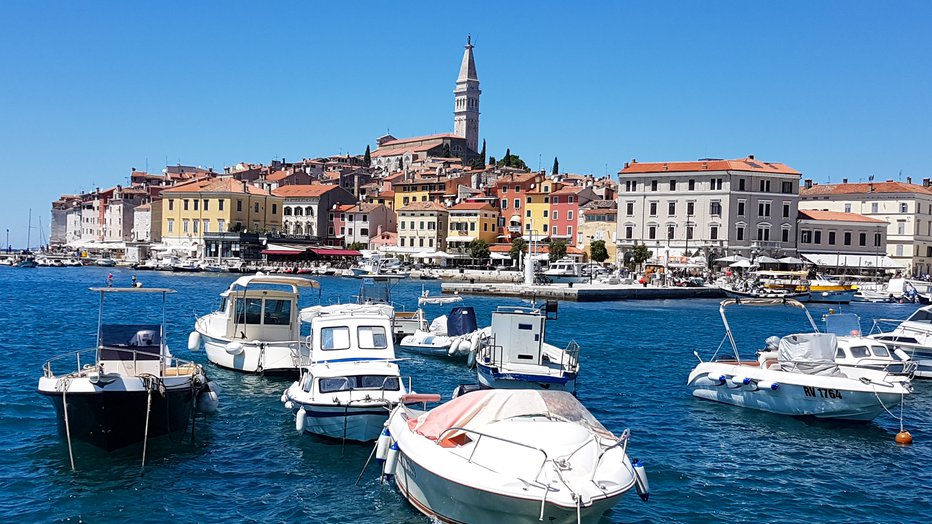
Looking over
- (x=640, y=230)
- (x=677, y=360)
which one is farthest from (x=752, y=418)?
(x=640, y=230)

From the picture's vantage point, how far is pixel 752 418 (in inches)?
745

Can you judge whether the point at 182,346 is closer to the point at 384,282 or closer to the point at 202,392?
A: the point at 384,282

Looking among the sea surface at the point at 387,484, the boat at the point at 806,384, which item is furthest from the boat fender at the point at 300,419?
the boat at the point at 806,384

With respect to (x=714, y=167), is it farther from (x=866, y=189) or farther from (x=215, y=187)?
(x=215, y=187)

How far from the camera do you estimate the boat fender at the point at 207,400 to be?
53.1 ft

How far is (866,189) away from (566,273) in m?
34.9

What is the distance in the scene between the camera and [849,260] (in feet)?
259

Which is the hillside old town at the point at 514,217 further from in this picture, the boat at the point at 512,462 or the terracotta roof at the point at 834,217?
the boat at the point at 512,462

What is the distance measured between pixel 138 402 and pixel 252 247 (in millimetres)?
81356

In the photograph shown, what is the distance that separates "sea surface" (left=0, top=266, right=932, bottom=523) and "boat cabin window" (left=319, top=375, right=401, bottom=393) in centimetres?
99

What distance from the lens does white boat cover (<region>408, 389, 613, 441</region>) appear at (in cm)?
1093

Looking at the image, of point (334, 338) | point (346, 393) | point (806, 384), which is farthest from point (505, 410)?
point (806, 384)

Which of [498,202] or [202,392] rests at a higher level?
[498,202]

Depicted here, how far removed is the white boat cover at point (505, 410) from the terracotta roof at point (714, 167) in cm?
6870
